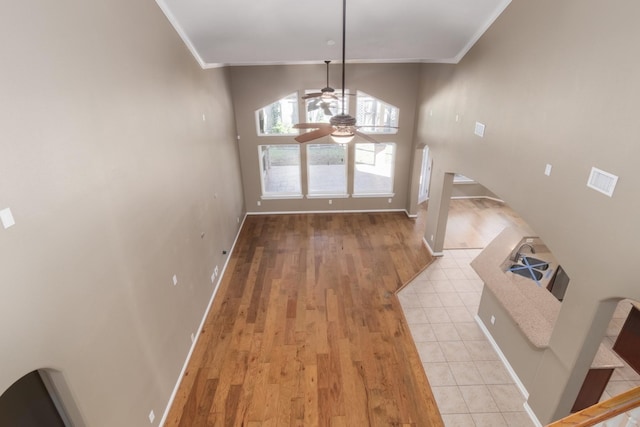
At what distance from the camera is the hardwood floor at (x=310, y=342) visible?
454cm

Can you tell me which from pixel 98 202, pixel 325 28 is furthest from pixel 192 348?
pixel 325 28

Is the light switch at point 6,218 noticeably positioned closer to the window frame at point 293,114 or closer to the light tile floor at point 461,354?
the light tile floor at point 461,354

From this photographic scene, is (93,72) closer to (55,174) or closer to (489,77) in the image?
(55,174)

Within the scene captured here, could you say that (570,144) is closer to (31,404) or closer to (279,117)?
(31,404)

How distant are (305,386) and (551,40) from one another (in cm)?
516

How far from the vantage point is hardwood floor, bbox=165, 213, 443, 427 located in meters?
4.54

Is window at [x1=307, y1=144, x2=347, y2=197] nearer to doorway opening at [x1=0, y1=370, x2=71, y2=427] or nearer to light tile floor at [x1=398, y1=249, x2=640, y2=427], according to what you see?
light tile floor at [x1=398, y1=249, x2=640, y2=427]

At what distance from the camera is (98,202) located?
3.11 m

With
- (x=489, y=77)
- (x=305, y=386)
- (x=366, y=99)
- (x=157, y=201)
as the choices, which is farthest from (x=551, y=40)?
(x=366, y=99)

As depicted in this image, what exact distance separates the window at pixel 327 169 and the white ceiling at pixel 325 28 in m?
3.57

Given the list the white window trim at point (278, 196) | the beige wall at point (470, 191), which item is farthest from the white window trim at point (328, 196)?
the beige wall at point (470, 191)

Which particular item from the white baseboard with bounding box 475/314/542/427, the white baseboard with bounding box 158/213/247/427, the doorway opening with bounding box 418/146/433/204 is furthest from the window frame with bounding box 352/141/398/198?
the white baseboard with bounding box 475/314/542/427

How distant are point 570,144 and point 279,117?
23.1ft

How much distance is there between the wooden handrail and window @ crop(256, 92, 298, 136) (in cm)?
829
